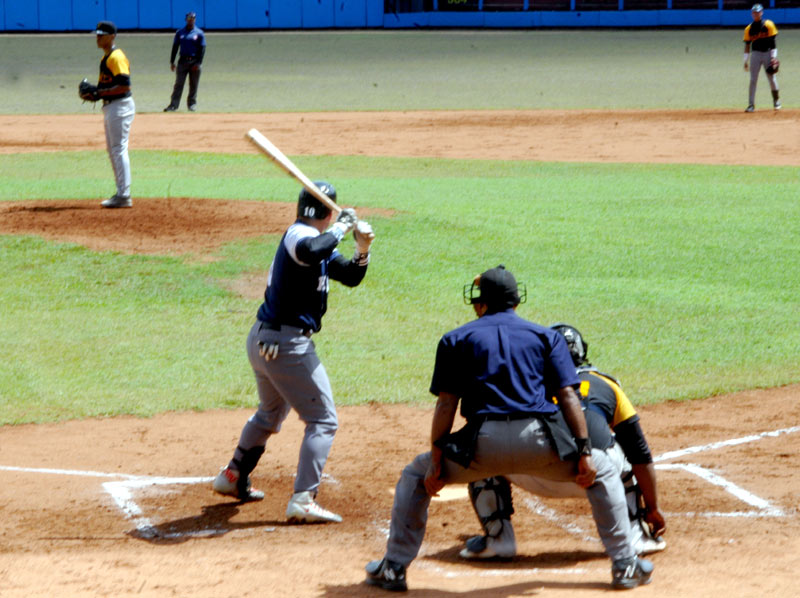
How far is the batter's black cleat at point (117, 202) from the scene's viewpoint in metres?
13.9

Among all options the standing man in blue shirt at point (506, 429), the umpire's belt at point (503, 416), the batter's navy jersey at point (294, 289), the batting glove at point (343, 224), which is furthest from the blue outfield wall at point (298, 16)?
the umpire's belt at point (503, 416)

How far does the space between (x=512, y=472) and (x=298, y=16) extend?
4705 centimetres

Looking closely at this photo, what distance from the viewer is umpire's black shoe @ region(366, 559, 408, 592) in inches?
187

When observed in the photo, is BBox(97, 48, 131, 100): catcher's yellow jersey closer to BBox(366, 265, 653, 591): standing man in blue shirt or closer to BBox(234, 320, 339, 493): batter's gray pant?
BBox(234, 320, 339, 493): batter's gray pant

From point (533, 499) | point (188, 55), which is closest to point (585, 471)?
point (533, 499)

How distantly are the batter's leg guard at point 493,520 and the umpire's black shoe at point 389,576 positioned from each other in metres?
0.62

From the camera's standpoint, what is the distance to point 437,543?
5.59 metres

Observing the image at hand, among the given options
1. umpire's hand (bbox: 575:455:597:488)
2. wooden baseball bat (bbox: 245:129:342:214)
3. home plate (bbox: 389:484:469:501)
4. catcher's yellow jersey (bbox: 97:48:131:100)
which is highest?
catcher's yellow jersey (bbox: 97:48:131:100)

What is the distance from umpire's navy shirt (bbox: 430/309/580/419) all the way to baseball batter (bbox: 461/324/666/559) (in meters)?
0.52

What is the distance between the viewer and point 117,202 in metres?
13.9

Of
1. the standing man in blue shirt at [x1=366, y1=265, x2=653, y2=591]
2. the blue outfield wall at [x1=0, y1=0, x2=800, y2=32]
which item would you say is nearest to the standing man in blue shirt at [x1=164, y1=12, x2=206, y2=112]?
the blue outfield wall at [x1=0, y1=0, x2=800, y2=32]

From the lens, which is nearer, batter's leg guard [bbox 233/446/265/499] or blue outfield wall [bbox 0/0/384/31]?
batter's leg guard [bbox 233/446/265/499]

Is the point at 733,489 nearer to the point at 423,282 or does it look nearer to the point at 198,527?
the point at 198,527

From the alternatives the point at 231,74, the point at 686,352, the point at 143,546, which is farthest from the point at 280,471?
the point at 231,74
